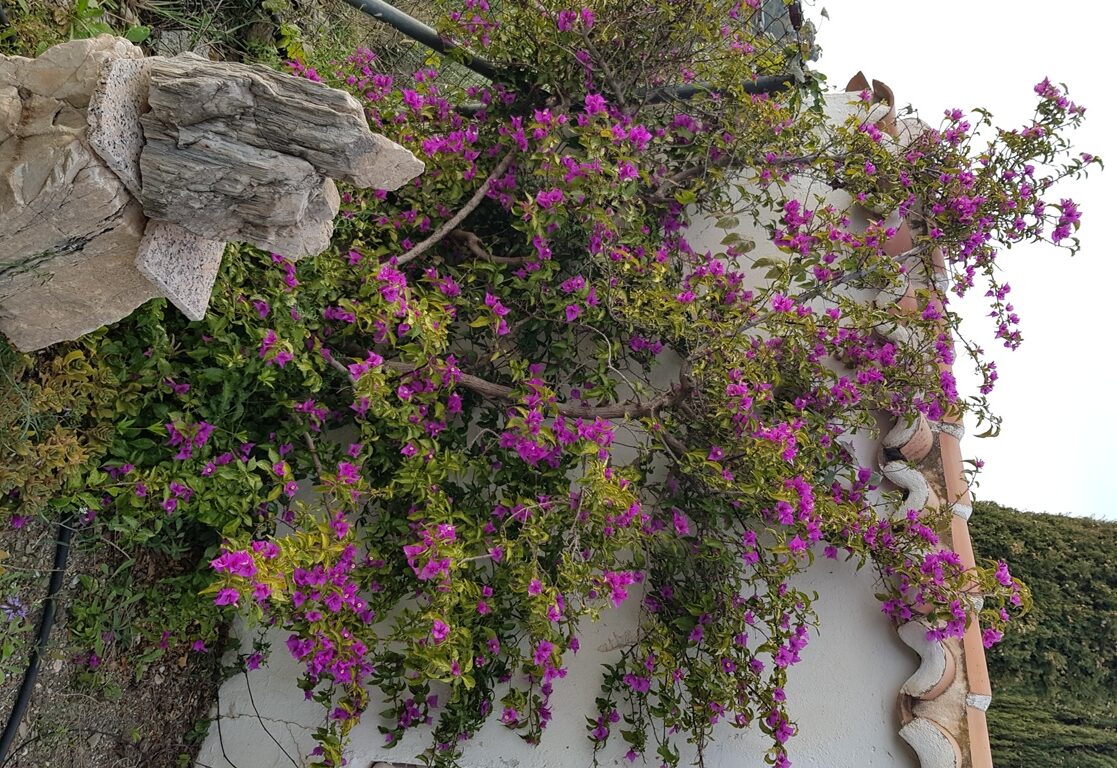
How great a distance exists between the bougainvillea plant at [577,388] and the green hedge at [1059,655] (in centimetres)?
81

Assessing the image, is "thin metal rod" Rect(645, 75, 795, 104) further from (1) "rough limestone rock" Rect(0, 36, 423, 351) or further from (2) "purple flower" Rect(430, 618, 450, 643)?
(2) "purple flower" Rect(430, 618, 450, 643)

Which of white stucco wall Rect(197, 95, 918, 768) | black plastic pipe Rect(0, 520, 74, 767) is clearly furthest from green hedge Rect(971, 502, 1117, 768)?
black plastic pipe Rect(0, 520, 74, 767)

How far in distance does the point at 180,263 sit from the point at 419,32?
6.08ft

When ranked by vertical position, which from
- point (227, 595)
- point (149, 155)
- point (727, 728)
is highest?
point (149, 155)

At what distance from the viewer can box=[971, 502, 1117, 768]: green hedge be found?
3307mm

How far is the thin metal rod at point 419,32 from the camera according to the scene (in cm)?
308

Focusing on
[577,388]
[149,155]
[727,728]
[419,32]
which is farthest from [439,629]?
[419,32]

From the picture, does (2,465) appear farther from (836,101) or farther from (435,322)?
(836,101)

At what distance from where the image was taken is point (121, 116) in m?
1.59

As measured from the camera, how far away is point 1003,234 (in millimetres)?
3307

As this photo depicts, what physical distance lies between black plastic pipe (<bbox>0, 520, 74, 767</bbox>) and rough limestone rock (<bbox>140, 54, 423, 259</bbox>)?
1.44 m

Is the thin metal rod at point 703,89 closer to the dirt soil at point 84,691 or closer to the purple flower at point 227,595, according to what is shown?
the purple flower at point 227,595

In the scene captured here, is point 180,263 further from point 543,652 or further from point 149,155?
point 543,652

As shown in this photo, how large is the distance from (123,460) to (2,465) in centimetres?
35
